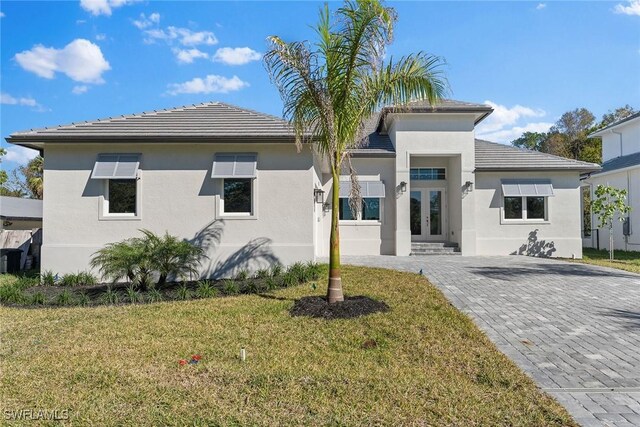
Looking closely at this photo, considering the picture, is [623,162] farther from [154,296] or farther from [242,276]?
[154,296]

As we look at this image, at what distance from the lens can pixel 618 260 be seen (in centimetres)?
1964

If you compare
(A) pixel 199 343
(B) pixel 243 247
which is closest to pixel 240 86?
(B) pixel 243 247

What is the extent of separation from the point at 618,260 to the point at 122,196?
2335 centimetres

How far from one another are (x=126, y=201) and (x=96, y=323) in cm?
675

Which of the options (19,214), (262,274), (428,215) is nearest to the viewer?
(262,274)

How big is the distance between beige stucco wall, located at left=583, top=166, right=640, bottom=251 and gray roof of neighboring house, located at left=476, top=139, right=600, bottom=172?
7364mm

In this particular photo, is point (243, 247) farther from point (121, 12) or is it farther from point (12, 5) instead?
point (12, 5)

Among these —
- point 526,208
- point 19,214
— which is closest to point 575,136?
point 526,208

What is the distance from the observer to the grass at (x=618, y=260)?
16.3 metres

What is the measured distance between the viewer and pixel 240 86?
12461 mm

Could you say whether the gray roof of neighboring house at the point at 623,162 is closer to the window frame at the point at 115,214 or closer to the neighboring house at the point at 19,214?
the window frame at the point at 115,214

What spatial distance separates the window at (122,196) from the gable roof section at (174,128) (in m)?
1.66

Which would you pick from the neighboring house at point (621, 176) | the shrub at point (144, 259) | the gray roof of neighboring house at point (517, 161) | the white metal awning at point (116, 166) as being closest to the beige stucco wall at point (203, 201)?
the white metal awning at point (116, 166)

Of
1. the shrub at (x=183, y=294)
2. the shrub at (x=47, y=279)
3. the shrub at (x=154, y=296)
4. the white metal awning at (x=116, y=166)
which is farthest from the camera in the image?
the white metal awning at (x=116, y=166)
